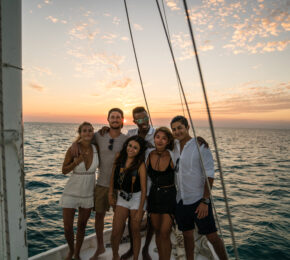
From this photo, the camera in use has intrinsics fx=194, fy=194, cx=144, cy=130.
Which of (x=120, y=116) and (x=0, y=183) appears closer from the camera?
(x=0, y=183)

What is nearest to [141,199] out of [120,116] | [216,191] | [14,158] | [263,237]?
[120,116]

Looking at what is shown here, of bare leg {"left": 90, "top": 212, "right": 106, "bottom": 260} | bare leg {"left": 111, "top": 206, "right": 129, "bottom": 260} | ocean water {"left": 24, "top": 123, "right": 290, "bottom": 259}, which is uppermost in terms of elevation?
bare leg {"left": 111, "top": 206, "right": 129, "bottom": 260}

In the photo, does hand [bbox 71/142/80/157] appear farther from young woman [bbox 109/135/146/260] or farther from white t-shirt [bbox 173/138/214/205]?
white t-shirt [bbox 173/138/214/205]

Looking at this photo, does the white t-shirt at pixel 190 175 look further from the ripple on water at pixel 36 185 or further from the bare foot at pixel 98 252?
the ripple on water at pixel 36 185

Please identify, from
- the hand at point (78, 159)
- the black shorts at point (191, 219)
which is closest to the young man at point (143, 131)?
the black shorts at point (191, 219)

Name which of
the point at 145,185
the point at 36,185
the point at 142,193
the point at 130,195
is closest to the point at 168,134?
the point at 145,185

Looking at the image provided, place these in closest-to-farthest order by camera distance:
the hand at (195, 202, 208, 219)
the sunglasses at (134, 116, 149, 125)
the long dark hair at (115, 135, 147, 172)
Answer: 1. the hand at (195, 202, 208, 219)
2. the long dark hair at (115, 135, 147, 172)
3. the sunglasses at (134, 116, 149, 125)

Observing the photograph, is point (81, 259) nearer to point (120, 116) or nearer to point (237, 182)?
point (120, 116)

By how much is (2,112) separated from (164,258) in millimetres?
2564

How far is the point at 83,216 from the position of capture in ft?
9.33

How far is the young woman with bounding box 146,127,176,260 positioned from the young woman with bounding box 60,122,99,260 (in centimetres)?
90

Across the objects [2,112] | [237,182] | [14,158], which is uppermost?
[2,112]

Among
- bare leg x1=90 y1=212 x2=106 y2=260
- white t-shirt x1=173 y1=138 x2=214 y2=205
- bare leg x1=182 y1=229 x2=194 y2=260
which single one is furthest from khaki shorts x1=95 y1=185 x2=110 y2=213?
bare leg x1=182 y1=229 x2=194 y2=260

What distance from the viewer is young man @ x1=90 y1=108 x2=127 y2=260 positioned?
9.56ft
